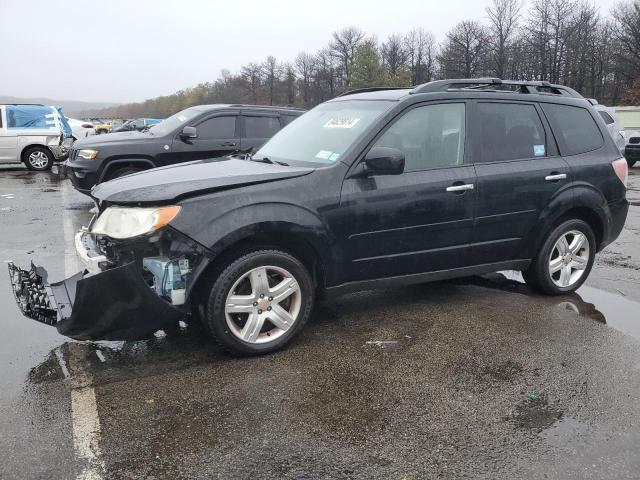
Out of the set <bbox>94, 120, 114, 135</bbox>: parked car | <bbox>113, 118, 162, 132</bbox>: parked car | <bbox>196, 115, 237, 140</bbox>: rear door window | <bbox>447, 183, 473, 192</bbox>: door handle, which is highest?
<bbox>94, 120, 114, 135</bbox>: parked car

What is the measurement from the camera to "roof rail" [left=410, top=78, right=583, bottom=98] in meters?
4.44

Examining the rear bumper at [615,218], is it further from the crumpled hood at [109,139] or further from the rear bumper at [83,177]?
the rear bumper at [83,177]

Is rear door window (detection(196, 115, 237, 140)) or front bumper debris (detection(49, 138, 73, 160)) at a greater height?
rear door window (detection(196, 115, 237, 140))

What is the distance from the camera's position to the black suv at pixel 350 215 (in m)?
3.45

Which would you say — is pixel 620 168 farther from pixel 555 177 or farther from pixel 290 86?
pixel 290 86

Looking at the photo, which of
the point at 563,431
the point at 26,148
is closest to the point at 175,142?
the point at 563,431

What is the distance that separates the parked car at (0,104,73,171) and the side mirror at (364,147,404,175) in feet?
48.8

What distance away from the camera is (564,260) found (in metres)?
5.07

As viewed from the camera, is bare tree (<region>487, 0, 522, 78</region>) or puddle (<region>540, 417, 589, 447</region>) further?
bare tree (<region>487, 0, 522, 78</region>)

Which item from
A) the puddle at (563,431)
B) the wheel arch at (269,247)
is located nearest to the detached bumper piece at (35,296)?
the wheel arch at (269,247)

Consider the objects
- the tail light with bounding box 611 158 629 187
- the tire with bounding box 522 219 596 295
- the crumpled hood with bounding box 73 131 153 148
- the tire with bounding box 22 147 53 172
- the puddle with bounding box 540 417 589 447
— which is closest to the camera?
the puddle with bounding box 540 417 589 447

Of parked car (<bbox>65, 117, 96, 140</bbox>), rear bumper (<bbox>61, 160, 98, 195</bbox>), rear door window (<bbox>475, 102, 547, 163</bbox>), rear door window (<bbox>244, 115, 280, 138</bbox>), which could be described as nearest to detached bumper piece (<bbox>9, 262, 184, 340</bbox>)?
rear door window (<bbox>475, 102, 547, 163</bbox>)

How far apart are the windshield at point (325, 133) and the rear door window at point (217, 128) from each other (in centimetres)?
Result: 466

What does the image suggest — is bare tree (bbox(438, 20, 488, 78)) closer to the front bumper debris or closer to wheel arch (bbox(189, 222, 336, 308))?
the front bumper debris
